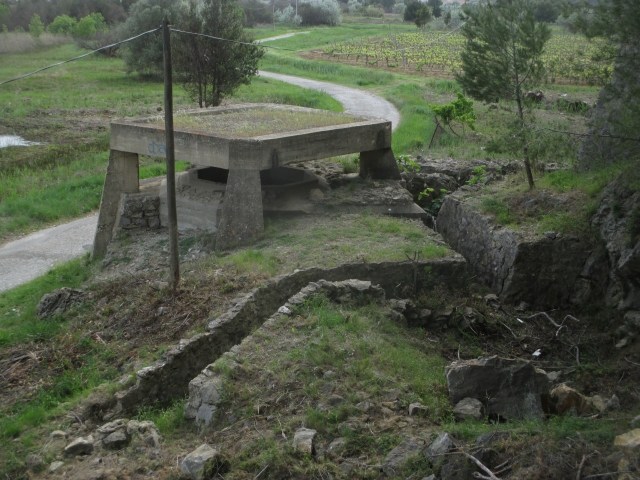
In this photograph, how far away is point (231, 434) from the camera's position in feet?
21.1

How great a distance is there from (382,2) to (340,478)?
388ft

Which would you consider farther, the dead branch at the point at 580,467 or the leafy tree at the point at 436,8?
the leafy tree at the point at 436,8

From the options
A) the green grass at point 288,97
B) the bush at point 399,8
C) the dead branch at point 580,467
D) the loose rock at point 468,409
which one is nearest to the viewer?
the dead branch at point 580,467

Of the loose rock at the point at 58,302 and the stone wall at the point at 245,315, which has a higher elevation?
the stone wall at the point at 245,315

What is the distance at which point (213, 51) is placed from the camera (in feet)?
78.5

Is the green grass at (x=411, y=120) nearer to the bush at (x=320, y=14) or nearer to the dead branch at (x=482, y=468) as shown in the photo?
the dead branch at (x=482, y=468)

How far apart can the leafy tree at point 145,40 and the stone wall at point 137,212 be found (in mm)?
26078

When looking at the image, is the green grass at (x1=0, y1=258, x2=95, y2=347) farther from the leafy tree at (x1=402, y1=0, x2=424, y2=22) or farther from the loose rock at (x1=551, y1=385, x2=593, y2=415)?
the leafy tree at (x1=402, y1=0, x2=424, y2=22)

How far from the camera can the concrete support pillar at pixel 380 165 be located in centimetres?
1477

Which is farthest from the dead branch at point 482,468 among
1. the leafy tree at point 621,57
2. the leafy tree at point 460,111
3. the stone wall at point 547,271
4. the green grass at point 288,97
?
the green grass at point 288,97

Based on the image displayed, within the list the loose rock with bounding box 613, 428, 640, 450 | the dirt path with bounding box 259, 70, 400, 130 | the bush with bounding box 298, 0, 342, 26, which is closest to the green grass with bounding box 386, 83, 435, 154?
the dirt path with bounding box 259, 70, 400, 130

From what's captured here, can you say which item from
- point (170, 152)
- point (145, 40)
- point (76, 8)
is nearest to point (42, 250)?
point (170, 152)

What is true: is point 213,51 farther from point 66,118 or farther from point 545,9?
point 545,9

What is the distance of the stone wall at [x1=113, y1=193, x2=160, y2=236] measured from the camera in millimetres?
13719
